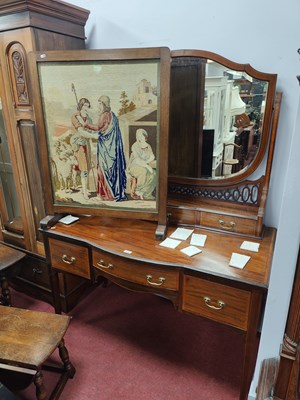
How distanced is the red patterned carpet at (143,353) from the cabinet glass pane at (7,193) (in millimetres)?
610

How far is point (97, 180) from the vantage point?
1.69 meters

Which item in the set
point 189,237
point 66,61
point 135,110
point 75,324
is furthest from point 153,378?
point 66,61

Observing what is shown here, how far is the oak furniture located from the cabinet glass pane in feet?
0.65

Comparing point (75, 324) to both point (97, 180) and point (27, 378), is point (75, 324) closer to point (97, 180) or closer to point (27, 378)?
point (27, 378)

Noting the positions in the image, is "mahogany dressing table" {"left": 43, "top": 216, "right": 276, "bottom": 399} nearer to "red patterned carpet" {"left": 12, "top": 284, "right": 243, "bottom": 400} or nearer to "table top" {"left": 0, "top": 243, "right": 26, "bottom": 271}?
"red patterned carpet" {"left": 12, "top": 284, "right": 243, "bottom": 400}

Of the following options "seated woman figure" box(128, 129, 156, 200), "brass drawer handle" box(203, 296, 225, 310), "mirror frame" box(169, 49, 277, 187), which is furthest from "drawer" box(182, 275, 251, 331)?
"mirror frame" box(169, 49, 277, 187)

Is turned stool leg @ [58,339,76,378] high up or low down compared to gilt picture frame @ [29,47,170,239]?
down

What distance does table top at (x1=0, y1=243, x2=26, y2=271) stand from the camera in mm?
1937

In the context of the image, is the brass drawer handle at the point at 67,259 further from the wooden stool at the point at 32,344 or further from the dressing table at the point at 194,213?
the wooden stool at the point at 32,344

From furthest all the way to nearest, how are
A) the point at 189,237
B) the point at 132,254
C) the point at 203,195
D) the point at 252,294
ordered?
the point at 203,195 < the point at 189,237 < the point at 132,254 < the point at 252,294

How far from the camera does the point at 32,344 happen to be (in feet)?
4.46

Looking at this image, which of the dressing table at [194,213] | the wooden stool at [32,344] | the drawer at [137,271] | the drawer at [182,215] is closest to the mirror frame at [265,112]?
the dressing table at [194,213]

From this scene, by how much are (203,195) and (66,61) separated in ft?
3.53

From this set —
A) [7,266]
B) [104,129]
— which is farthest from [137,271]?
[7,266]
